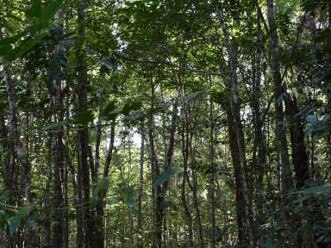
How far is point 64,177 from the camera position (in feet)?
33.9

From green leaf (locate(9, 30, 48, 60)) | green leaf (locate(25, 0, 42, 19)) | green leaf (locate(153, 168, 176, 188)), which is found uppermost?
green leaf (locate(25, 0, 42, 19))

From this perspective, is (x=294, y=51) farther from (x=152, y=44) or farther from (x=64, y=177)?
(x=64, y=177)

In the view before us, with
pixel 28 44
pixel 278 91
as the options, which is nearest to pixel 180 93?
pixel 278 91

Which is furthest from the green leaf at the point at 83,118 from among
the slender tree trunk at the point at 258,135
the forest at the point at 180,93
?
the slender tree trunk at the point at 258,135

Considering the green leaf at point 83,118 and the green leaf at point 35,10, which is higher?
the green leaf at point 35,10

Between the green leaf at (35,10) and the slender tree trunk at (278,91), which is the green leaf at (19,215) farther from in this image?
the slender tree trunk at (278,91)

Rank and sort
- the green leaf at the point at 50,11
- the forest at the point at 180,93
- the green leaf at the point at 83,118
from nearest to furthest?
1. the green leaf at the point at 50,11
2. the green leaf at the point at 83,118
3. the forest at the point at 180,93

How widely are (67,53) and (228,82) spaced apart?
5309mm

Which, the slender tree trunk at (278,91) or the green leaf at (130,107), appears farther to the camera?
the slender tree trunk at (278,91)

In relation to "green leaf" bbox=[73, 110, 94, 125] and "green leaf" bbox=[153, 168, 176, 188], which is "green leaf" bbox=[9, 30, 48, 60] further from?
"green leaf" bbox=[153, 168, 176, 188]

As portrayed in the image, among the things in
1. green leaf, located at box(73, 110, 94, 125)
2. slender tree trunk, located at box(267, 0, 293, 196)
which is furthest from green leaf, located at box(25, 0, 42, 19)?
slender tree trunk, located at box(267, 0, 293, 196)

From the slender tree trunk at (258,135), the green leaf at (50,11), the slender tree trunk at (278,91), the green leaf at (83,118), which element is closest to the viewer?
the green leaf at (50,11)

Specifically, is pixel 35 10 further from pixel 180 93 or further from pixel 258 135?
pixel 180 93

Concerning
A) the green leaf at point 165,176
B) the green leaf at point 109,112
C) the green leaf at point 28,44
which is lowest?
the green leaf at point 165,176
